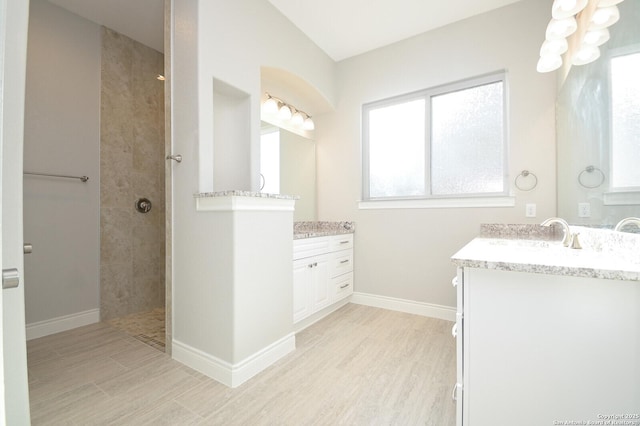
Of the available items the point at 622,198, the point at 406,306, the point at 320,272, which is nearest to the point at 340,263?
the point at 320,272

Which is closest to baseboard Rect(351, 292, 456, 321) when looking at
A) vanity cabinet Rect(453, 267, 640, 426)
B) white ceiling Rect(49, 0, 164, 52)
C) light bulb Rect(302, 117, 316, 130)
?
vanity cabinet Rect(453, 267, 640, 426)

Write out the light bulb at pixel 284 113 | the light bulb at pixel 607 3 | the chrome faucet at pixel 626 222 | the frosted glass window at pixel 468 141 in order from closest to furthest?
the chrome faucet at pixel 626 222 → the light bulb at pixel 607 3 → the frosted glass window at pixel 468 141 → the light bulb at pixel 284 113

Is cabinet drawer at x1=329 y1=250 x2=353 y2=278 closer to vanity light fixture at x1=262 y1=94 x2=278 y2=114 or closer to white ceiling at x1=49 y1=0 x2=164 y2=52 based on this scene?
vanity light fixture at x1=262 y1=94 x2=278 y2=114

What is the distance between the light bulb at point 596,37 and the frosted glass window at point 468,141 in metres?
1.12

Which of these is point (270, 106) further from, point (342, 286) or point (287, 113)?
point (342, 286)

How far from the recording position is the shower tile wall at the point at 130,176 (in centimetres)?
→ 260

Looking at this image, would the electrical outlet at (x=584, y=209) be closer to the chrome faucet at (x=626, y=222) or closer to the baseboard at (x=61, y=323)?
the chrome faucet at (x=626, y=222)

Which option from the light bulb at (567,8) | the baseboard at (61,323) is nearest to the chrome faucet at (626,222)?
the light bulb at (567,8)

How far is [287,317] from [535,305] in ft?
4.92

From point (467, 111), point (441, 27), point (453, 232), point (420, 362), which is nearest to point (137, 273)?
point (420, 362)

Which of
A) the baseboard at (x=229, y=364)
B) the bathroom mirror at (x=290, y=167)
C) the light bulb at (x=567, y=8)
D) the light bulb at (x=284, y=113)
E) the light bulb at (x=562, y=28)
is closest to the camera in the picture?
the light bulb at (x=567, y=8)

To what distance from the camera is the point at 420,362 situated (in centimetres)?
185

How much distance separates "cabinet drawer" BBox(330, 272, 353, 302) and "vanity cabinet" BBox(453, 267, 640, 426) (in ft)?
5.76

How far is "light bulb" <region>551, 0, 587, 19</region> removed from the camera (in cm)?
134
